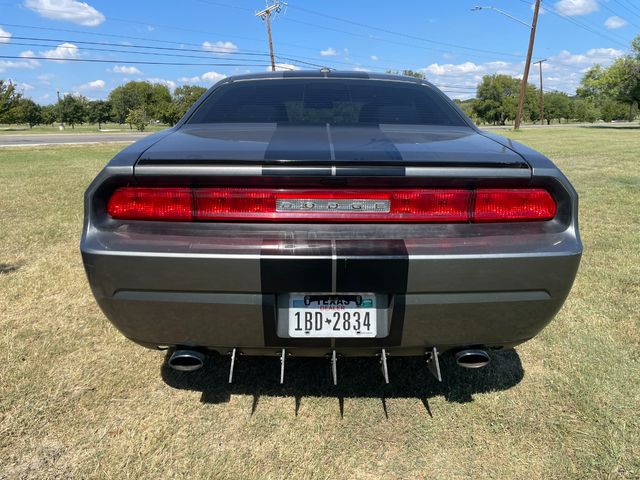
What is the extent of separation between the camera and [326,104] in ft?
8.84

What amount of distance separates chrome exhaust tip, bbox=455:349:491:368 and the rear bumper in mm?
85

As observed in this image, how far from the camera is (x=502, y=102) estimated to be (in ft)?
262

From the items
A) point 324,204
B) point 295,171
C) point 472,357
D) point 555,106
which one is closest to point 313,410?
point 472,357

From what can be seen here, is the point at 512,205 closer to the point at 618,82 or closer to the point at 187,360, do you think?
the point at 187,360

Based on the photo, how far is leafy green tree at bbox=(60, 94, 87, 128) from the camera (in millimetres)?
66938

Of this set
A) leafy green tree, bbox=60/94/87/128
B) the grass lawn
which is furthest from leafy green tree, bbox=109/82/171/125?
the grass lawn

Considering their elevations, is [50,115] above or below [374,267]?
above

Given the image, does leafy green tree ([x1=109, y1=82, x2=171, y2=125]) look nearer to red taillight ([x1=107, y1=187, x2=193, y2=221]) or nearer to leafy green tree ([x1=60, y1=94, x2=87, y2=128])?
leafy green tree ([x1=60, y1=94, x2=87, y2=128])

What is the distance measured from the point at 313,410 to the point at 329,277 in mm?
868

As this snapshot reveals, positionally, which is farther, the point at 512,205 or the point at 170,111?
the point at 170,111

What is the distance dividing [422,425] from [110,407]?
1.45 m

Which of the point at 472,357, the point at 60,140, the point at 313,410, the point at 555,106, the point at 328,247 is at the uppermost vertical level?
the point at 555,106

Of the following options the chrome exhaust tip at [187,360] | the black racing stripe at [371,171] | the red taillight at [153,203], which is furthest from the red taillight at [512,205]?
the chrome exhaust tip at [187,360]

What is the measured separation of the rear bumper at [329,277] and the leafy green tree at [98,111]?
253ft
